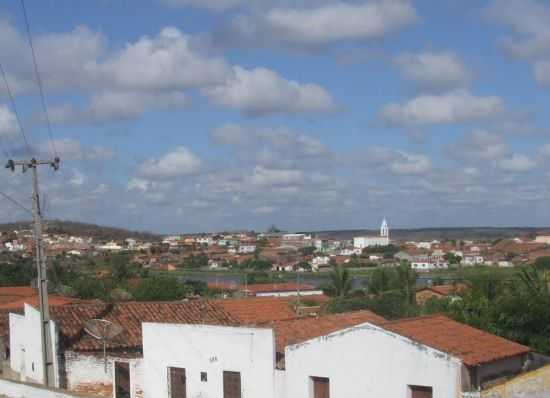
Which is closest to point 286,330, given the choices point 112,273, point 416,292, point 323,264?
point 416,292

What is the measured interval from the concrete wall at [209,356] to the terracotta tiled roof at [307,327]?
0.82m

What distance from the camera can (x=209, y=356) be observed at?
20.3 m

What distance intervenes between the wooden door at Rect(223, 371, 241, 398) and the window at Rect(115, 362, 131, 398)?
3.68 meters

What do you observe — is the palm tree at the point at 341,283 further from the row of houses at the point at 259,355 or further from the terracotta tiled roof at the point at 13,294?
the row of houses at the point at 259,355

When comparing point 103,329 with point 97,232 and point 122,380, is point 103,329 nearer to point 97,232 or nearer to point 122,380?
point 122,380

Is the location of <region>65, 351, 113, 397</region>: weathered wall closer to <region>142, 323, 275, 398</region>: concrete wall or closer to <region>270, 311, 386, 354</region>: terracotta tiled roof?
<region>142, 323, 275, 398</region>: concrete wall

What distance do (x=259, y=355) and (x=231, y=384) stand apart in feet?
4.08

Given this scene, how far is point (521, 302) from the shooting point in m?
24.2

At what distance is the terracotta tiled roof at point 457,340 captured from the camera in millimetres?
17109

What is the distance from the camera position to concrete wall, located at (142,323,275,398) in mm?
19328

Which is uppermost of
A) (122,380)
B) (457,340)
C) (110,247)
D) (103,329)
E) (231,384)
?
(110,247)

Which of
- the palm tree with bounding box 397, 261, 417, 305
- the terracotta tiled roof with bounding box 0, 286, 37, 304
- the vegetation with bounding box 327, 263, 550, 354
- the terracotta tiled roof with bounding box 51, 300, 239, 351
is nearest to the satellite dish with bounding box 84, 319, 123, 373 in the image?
the terracotta tiled roof with bounding box 51, 300, 239, 351

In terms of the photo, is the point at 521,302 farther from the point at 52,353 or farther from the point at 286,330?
the point at 52,353

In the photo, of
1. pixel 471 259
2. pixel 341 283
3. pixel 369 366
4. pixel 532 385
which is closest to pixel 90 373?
pixel 369 366
